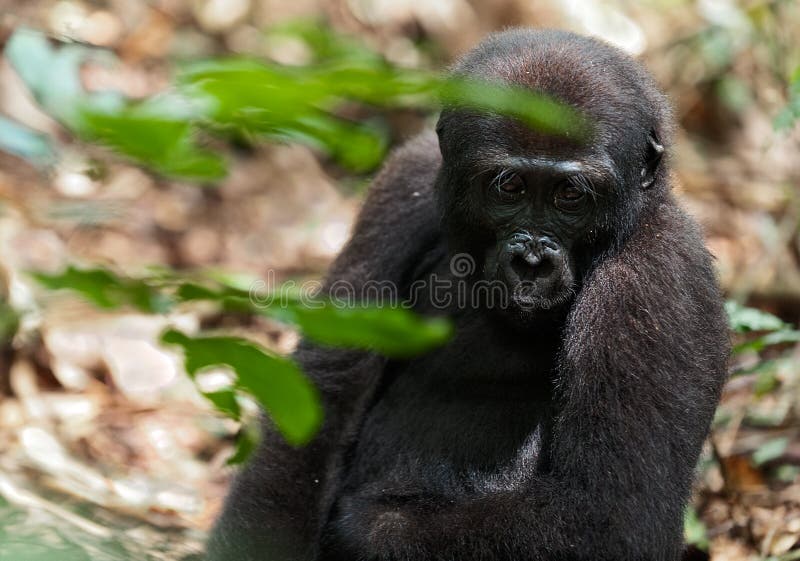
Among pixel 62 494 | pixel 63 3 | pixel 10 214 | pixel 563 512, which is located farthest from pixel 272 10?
pixel 563 512

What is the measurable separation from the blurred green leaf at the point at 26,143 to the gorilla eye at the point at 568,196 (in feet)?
9.40

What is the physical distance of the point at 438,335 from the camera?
1767mm

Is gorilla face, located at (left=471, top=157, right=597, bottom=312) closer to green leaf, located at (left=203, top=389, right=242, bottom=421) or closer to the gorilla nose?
the gorilla nose

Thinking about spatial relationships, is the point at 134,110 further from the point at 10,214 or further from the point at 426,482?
the point at 10,214

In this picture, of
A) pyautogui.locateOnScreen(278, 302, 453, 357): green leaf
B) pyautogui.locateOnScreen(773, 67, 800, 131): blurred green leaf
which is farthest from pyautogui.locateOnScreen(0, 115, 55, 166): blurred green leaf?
pyautogui.locateOnScreen(773, 67, 800, 131): blurred green leaf

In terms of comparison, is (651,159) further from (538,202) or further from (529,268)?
(529,268)

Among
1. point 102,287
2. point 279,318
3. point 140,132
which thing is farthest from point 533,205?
point 140,132

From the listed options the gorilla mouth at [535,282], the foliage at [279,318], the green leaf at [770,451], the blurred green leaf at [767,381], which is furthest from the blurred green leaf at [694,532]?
the foliage at [279,318]

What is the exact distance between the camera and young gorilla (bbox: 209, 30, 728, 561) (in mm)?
4578

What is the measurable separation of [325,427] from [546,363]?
1376 millimetres

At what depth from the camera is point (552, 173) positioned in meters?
4.75

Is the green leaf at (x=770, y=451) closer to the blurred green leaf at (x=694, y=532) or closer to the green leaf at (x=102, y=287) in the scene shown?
the blurred green leaf at (x=694, y=532)

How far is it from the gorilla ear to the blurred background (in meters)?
0.94

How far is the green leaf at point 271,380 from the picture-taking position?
6.19 feet
